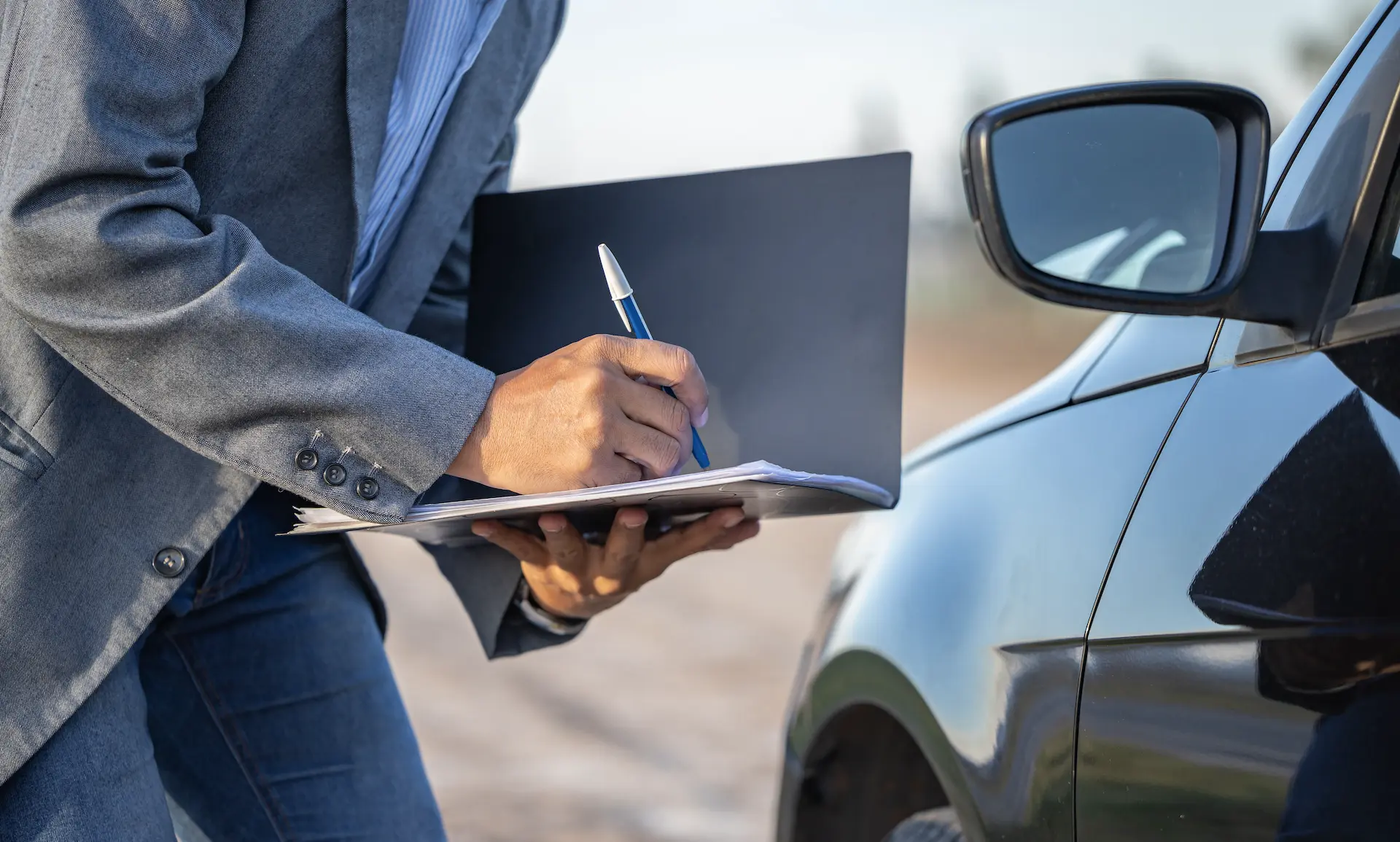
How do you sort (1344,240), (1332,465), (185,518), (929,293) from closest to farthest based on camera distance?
1. (1332,465)
2. (1344,240)
3. (185,518)
4. (929,293)

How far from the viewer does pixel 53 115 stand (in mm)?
1201

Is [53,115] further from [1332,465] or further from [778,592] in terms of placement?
[778,592]

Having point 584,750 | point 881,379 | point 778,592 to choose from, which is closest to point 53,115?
point 881,379

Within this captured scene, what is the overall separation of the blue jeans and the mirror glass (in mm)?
1067

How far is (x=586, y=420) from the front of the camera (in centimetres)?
129

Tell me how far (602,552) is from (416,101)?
649 mm

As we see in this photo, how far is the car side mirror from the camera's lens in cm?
111

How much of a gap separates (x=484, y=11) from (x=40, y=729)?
1.08 meters

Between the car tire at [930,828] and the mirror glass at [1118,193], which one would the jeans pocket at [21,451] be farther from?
the car tire at [930,828]

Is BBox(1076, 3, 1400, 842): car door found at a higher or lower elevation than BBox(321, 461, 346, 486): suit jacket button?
higher

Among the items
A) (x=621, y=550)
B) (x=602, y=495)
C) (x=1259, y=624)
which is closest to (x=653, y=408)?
(x=602, y=495)

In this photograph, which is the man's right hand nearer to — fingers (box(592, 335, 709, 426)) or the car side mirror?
fingers (box(592, 335, 709, 426))

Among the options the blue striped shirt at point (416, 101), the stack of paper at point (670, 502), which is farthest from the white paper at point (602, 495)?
the blue striped shirt at point (416, 101)

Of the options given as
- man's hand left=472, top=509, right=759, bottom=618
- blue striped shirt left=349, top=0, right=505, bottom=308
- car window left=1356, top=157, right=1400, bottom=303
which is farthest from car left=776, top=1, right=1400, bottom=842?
blue striped shirt left=349, top=0, right=505, bottom=308
